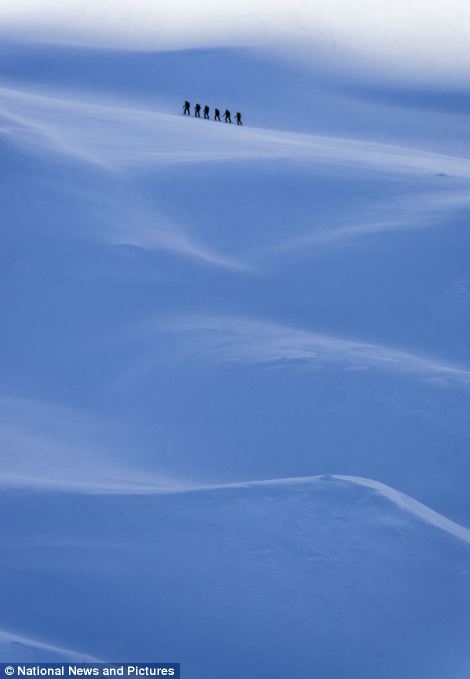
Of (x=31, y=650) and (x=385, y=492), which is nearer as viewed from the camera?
(x=31, y=650)

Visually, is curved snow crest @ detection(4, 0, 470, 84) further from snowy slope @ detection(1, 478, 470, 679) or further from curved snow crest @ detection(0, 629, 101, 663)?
curved snow crest @ detection(0, 629, 101, 663)

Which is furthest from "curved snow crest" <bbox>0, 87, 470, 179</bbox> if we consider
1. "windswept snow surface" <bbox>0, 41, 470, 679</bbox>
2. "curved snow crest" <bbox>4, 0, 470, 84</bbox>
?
"curved snow crest" <bbox>4, 0, 470, 84</bbox>

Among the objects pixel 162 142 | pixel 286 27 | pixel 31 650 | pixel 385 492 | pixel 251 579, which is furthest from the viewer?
pixel 286 27

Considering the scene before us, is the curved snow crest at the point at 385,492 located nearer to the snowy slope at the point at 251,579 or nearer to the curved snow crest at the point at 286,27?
the snowy slope at the point at 251,579

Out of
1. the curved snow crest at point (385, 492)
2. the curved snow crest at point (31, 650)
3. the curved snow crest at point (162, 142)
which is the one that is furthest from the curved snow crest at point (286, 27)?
the curved snow crest at point (31, 650)

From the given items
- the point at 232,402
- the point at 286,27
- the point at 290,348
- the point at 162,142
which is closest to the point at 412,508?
the point at 232,402

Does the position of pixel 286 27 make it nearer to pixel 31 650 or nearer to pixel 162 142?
pixel 162 142

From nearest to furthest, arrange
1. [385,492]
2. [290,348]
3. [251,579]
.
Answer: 1. [251,579]
2. [385,492]
3. [290,348]

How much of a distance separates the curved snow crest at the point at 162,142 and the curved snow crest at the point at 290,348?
533 cm

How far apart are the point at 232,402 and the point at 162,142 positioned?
9.74m

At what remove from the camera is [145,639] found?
19.3 ft

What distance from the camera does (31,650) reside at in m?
5.29

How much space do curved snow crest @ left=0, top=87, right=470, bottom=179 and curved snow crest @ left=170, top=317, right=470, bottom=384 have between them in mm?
5329

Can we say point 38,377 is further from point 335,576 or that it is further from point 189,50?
point 189,50
